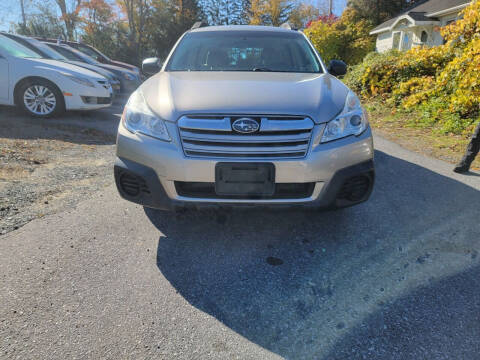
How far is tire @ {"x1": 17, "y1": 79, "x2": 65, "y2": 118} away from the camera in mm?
6438

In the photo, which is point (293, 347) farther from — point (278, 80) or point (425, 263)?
→ point (278, 80)

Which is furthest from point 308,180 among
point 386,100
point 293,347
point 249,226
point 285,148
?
point 386,100

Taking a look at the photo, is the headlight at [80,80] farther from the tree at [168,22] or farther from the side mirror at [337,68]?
the tree at [168,22]

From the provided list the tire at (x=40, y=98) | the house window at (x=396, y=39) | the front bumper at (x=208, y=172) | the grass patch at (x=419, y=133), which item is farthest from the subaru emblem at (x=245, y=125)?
the house window at (x=396, y=39)

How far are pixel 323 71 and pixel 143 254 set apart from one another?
2.29 meters

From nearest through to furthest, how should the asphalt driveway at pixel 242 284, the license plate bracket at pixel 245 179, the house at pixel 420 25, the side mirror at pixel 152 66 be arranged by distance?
the asphalt driveway at pixel 242 284 → the license plate bracket at pixel 245 179 → the side mirror at pixel 152 66 → the house at pixel 420 25

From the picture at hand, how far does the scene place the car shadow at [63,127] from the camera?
551 cm

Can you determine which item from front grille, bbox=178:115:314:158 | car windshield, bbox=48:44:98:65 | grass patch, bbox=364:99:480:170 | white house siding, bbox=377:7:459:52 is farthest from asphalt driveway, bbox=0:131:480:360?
white house siding, bbox=377:7:459:52

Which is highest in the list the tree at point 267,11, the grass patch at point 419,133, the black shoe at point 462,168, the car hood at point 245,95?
the tree at point 267,11

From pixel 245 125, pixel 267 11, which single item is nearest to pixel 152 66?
pixel 245 125

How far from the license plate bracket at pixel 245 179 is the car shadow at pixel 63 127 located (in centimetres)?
386

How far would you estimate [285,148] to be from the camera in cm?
225

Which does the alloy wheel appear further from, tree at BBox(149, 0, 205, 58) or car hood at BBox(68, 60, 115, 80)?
tree at BBox(149, 0, 205, 58)

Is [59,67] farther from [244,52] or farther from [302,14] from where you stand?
[302,14]
